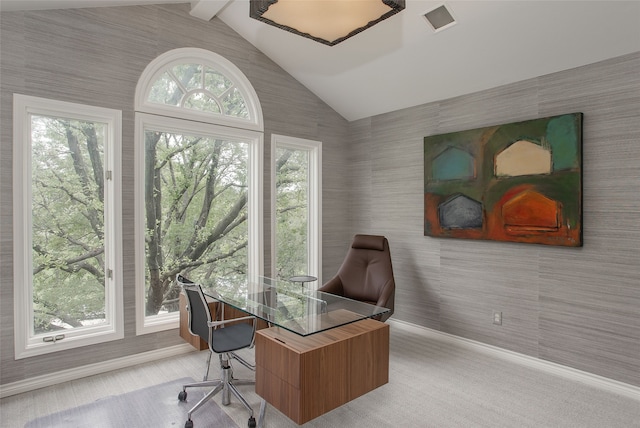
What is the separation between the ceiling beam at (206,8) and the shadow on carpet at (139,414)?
3.26 meters

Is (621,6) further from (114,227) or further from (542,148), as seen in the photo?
(114,227)

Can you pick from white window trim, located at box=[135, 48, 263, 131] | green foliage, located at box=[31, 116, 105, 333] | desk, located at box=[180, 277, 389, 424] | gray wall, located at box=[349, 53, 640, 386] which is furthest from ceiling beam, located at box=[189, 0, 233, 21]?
desk, located at box=[180, 277, 389, 424]

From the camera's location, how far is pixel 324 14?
192 centimetres

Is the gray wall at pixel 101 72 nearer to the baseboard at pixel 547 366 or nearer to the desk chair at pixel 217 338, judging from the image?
the desk chair at pixel 217 338

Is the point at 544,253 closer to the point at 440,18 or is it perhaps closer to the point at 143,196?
the point at 440,18

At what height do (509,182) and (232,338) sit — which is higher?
(509,182)

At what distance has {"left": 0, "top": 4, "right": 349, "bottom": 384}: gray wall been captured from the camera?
2564 millimetres

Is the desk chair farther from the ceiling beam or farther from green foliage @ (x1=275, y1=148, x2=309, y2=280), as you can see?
the ceiling beam

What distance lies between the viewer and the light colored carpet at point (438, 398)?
7.54 ft

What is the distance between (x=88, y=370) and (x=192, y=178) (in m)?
1.84

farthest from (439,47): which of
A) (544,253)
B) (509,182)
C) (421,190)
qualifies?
(544,253)

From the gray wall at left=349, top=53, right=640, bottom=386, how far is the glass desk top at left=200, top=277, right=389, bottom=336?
158 cm

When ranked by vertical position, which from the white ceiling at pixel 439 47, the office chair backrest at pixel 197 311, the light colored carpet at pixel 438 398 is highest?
the white ceiling at pixel 439 47

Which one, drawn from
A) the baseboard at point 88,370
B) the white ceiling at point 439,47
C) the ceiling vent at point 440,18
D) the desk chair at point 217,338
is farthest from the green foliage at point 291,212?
the ceiling vent at point 440,18
